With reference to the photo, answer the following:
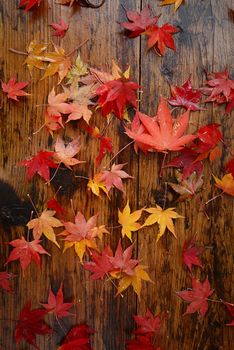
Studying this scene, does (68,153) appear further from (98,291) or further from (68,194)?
(98,291)

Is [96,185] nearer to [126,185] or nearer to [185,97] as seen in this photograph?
[126,185]

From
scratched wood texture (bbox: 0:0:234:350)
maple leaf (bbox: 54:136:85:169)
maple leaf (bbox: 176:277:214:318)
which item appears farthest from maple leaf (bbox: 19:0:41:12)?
maple leaf (bbox: 176:277:214:318)

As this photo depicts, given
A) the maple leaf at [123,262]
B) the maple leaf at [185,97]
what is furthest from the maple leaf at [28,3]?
the maple leaf at [123,262]

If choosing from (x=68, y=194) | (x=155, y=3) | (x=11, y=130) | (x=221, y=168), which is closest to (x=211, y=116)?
(x=221, y=168)

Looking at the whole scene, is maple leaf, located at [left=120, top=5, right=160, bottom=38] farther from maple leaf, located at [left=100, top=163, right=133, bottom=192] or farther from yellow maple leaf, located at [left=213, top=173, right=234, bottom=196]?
yellow maple leaf, located at [left=213, top=173, right=234, bottom=196]

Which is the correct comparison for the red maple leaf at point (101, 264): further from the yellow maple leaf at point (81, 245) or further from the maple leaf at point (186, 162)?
the maple leaf at point (186, 162)

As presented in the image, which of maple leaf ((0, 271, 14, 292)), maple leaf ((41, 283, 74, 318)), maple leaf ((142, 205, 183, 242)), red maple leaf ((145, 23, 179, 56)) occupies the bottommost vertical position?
maple leaf ((41, 283, 74, 318))
